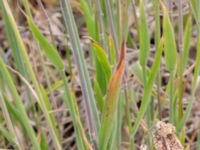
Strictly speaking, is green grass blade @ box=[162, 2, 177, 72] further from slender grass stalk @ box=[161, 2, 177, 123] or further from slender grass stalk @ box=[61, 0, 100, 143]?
slender grass stalk @ box=[61, 0, 100, 143]

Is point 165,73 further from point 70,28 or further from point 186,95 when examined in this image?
point 70,28

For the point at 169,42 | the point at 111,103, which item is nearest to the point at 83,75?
the point at 111,103

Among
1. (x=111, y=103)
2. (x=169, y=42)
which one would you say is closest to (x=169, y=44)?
(x=169, y=42)

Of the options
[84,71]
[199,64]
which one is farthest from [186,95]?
[84,71]

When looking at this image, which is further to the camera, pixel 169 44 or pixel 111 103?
pixel 169 44

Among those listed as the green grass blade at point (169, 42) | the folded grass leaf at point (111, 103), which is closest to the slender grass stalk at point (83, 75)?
the folded grass leaf at point (111, 103)

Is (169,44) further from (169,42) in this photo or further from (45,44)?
(45,44)
